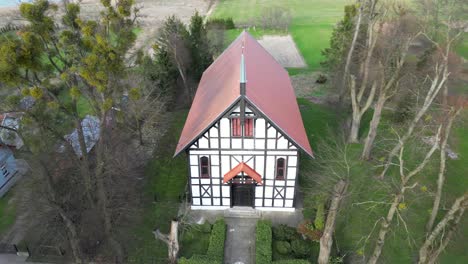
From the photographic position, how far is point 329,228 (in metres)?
17.9

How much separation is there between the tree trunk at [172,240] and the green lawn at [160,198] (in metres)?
0.76

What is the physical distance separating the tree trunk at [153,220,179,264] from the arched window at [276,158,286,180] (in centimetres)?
702

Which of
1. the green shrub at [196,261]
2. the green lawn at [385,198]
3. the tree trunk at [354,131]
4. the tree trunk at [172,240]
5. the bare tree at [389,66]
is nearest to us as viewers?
the tree trunk at [172,240]

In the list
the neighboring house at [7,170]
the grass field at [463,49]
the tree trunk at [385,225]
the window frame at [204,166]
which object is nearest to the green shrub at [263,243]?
the window frame at [204,166]

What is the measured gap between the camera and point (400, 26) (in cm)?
3334

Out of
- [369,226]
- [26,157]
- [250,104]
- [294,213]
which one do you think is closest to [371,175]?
[369,226]

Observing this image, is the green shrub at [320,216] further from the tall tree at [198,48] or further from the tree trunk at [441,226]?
the tall tree at [198,48]

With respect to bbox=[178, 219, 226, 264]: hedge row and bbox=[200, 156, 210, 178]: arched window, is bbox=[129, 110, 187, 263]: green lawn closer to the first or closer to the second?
bbox=[178, 219, 226, 264]: hedge row

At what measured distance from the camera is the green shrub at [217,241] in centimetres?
1981

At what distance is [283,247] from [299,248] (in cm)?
91

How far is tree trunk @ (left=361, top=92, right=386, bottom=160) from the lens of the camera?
25.3m

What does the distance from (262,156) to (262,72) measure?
25.6ft

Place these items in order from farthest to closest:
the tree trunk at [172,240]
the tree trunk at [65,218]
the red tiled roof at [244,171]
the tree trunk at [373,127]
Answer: the tree trunk at [373,127], the red tiled roof at [244,171], the tree trunk at [172,240], the tree trunk at [65,218]

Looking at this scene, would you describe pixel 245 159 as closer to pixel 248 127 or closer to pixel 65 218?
pixel 248 127
